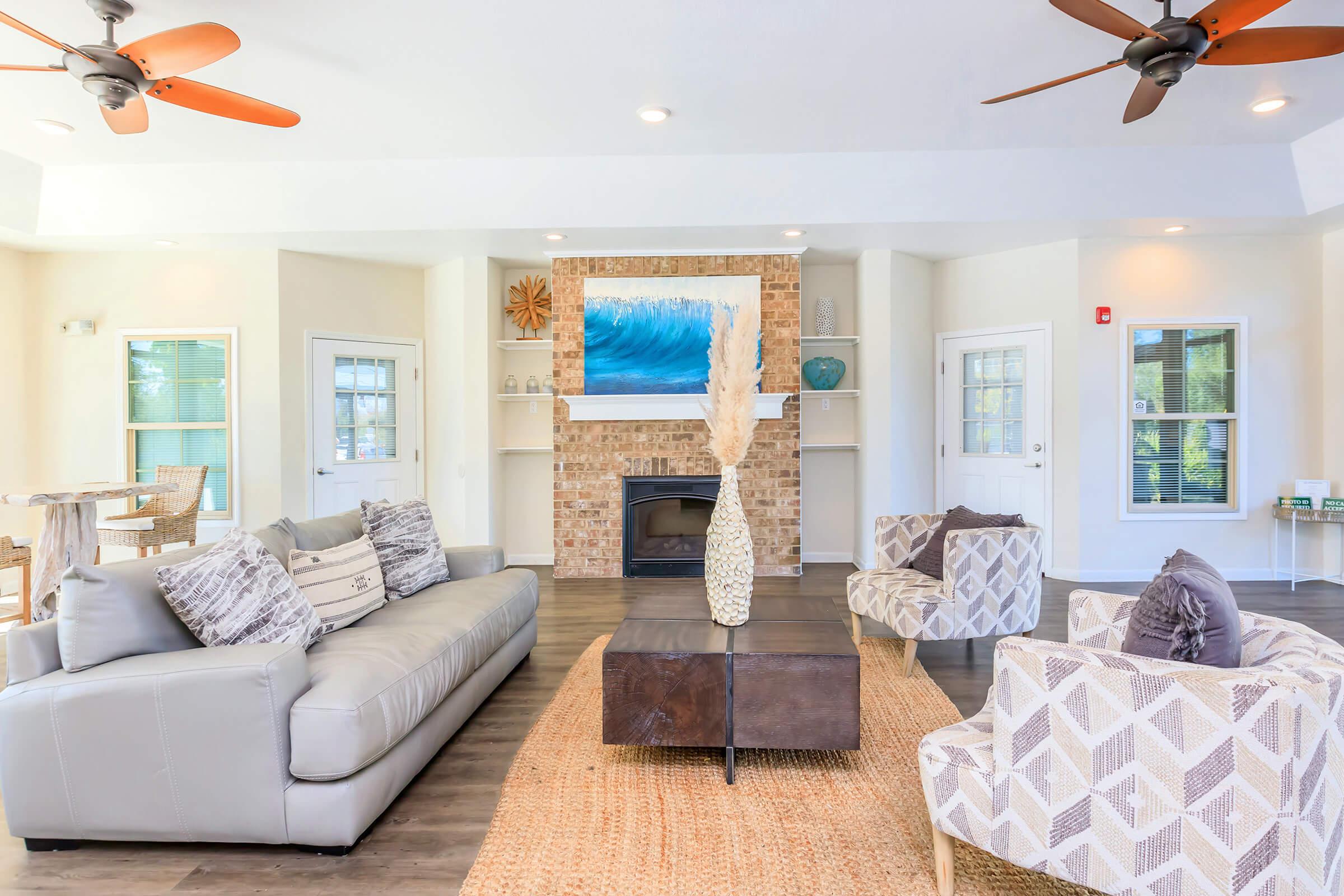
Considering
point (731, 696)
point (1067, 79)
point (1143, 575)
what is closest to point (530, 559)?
point (731, 696)

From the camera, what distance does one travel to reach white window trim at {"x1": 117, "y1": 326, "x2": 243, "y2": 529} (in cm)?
557

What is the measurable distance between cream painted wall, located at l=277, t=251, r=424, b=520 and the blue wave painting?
1.81 metres

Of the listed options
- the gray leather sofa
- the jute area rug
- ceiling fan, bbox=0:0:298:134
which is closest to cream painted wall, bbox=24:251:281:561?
ceiling fan, bbox=0:0:298:134

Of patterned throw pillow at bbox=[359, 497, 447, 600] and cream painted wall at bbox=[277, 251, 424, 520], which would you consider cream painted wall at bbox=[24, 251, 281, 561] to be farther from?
patterned throw pillow at bbox=[359, 497, 447, 600]

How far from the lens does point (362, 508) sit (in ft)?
10.6

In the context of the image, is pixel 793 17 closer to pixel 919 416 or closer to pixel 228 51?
pixel 228 51

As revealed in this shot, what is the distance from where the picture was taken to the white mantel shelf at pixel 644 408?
18.3ft

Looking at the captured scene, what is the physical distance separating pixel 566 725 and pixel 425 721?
61 centimetres

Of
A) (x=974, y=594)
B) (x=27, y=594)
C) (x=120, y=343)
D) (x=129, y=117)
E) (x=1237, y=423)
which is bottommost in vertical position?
(x=27, y=594)

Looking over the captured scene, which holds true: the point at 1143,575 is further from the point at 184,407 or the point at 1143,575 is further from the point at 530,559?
the point at 184,407

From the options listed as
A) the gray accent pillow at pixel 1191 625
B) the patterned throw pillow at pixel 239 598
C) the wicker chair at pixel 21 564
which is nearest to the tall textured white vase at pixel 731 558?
the gray accent pillow at pixel 1191 625

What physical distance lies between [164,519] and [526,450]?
2.59 meters

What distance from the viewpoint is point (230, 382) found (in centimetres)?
559

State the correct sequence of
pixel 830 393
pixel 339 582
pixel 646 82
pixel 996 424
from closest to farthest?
pixel 339 582
pixel 646 82
pixel 996 424
pixel 830 393
